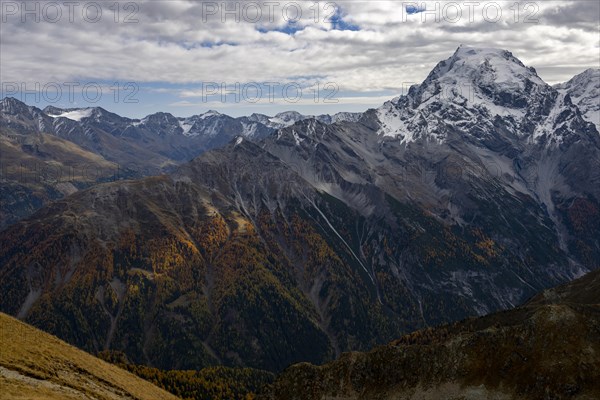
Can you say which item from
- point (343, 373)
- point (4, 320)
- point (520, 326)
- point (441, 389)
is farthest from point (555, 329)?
point (4, 320)

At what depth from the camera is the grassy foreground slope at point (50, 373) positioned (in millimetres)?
95625

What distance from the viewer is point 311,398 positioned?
116875mm

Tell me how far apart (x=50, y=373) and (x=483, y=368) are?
98387mm

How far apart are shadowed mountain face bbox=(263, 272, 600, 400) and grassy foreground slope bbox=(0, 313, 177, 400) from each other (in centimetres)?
4375

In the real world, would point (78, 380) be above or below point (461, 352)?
below

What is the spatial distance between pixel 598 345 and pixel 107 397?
111 meters

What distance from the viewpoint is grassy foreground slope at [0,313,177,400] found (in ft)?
314

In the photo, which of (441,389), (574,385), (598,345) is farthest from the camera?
(441,389)

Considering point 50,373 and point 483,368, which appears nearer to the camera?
point 483,368

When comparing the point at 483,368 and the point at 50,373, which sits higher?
the point at 483,368

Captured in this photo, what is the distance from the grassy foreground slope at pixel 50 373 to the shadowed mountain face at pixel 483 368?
43749 mm

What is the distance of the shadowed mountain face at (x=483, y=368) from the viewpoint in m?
95.6

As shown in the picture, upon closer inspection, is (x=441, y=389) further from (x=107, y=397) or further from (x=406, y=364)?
(x=107, y=397)

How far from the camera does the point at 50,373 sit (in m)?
112
